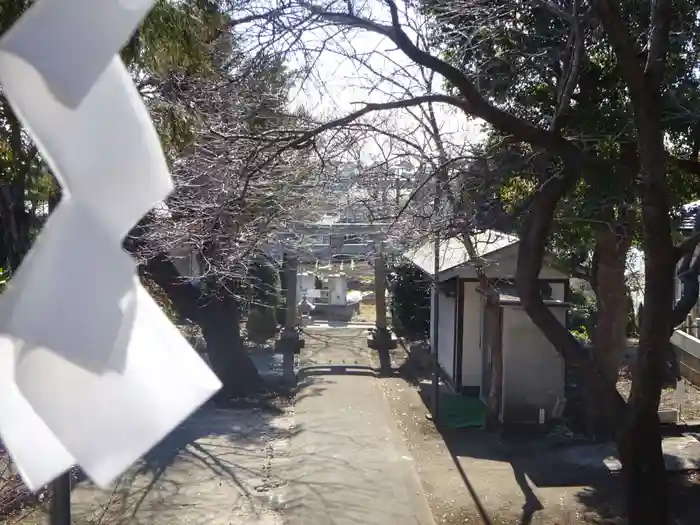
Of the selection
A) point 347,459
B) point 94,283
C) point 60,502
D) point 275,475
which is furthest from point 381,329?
point 94,283

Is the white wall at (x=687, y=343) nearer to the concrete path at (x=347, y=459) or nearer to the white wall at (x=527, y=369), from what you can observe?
the white wall at (x=527, y=369)

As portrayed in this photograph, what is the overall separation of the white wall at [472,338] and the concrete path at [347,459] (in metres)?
1.60

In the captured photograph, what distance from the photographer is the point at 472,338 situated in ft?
44.0

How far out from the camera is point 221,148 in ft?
20.7

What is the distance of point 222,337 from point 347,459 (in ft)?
15.2

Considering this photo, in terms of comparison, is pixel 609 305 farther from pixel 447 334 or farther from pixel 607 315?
pixel 447 334

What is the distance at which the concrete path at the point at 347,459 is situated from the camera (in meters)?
7.70

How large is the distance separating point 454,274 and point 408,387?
233cm

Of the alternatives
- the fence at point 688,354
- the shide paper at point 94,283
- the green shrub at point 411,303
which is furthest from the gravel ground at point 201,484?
the fence at point 688,354

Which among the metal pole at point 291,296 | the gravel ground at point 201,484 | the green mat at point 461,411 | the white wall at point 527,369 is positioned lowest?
the gravel ground at point 201,484

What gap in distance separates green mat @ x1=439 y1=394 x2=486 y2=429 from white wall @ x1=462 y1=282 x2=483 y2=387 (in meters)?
0.42

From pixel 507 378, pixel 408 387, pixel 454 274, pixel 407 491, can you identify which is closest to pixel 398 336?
pixel 408 387

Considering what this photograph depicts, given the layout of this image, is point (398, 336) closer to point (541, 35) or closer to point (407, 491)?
point (407, 491)

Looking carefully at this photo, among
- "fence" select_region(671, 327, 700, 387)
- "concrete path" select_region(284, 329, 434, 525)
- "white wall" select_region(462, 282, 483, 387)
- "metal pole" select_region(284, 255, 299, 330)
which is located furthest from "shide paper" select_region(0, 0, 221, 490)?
"metal pole" select_region(284, 255, 299, 330)
